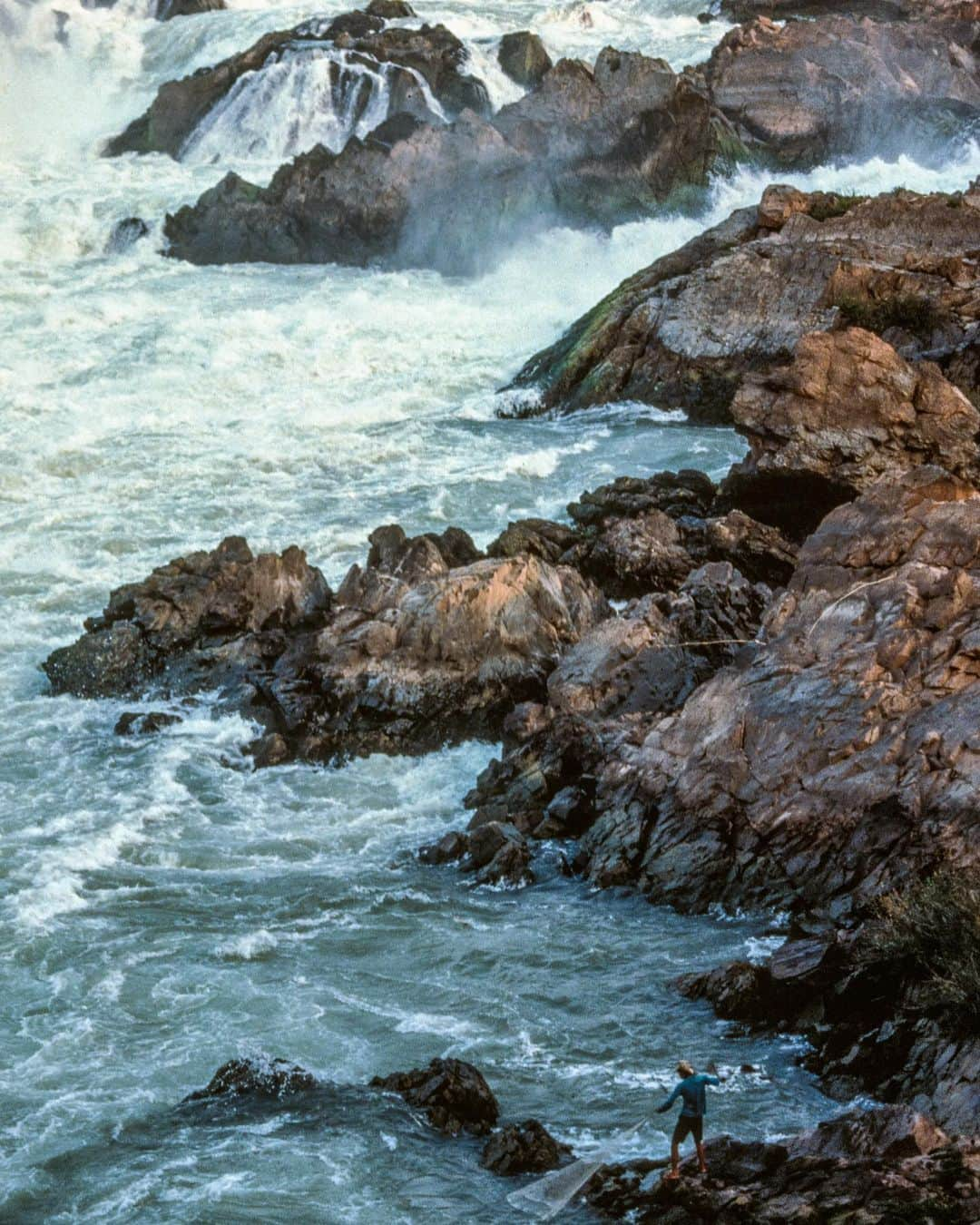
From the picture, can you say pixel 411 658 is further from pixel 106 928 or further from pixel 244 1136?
pixel 244 1136

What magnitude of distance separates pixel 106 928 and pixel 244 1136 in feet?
13.4

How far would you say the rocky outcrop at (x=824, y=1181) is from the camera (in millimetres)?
9133

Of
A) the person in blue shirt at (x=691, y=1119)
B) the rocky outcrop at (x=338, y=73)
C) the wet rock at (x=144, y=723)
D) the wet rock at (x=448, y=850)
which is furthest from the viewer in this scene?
the rocky outcrop at (x=338, y=73)

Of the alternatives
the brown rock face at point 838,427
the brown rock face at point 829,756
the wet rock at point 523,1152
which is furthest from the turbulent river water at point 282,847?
the brown rock face at point 838,427

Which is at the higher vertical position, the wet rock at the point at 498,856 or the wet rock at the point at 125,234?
the wet rock at the point at 125,234

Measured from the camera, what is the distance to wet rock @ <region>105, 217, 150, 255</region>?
4175cm

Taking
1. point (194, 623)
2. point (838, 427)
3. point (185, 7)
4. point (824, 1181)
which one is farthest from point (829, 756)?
point (185, 7)

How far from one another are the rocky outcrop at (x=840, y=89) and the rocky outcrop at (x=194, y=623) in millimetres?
26175

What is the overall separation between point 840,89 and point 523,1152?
39.1 m

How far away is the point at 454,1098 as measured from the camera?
11.5m

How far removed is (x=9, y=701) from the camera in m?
20.2

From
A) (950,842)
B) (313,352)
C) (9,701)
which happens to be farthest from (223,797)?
(313,352)

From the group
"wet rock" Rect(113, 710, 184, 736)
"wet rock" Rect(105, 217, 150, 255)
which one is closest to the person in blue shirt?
"wet rock" Rect(113, 710, 184, 736)

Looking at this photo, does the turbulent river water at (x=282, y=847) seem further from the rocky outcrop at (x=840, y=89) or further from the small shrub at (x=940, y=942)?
the rocky outcrop at (x=840, y=89)
